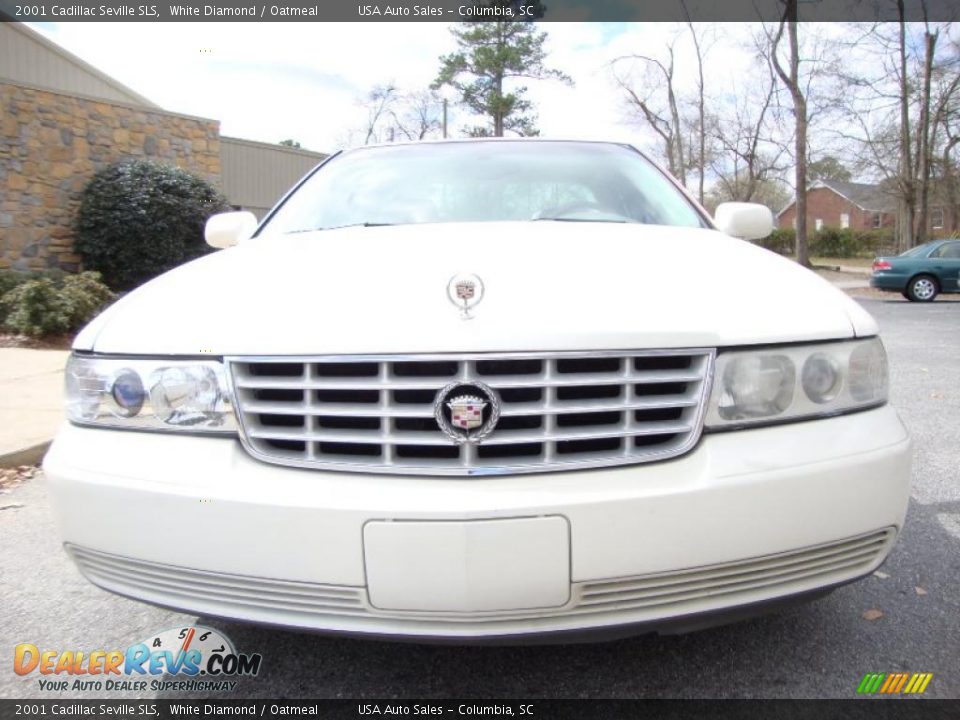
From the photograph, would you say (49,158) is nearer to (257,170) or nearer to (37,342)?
(37,342)

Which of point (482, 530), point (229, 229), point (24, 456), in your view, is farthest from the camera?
point (24, 456)

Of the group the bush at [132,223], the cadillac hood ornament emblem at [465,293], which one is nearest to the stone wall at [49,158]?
the bush at [132,223]

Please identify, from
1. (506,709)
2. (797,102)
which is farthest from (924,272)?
(506,709)

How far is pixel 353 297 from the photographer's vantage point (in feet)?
5.12

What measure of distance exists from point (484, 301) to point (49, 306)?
24.5 ft

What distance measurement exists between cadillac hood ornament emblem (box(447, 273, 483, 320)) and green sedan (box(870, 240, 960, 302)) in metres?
17.3

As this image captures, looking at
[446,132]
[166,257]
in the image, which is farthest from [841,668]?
[446,132]

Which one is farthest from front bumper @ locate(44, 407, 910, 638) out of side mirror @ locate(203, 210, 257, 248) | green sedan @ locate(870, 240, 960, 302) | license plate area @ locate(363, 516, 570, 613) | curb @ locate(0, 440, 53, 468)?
green sedan @ locate(870, 240, 960, 302)

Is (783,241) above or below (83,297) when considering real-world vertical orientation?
above

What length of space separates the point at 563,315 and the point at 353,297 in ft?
1.56

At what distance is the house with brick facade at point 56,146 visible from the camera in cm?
970

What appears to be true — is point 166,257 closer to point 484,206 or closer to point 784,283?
point 484,206

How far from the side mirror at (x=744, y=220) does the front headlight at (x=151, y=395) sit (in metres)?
1.92

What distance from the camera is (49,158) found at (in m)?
10.1
